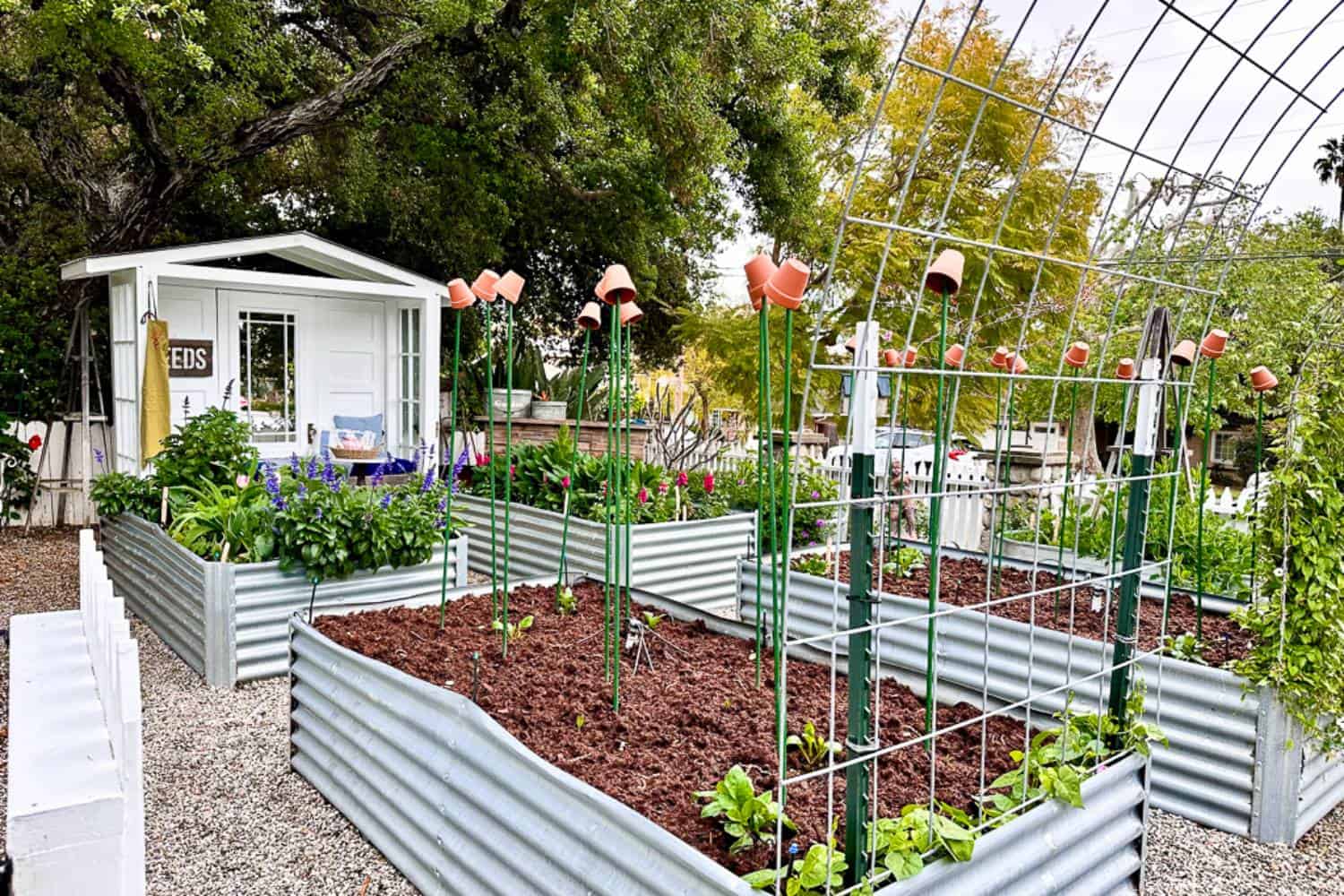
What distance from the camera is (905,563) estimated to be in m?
4.29

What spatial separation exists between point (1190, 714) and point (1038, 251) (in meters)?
6.73

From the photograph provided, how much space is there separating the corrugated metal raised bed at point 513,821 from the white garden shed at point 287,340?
4315 mm

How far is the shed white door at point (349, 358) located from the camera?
7.46 meters

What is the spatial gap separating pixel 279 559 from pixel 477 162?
536 centimetres

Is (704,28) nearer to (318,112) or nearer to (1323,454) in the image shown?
(318,112)

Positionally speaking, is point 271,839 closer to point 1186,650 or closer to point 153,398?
point 1186,650

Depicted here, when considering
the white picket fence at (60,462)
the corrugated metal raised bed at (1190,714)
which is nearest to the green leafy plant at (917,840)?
the corrugated metal raised bed at (1190,714)

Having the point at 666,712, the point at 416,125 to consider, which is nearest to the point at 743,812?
the point at 666,712

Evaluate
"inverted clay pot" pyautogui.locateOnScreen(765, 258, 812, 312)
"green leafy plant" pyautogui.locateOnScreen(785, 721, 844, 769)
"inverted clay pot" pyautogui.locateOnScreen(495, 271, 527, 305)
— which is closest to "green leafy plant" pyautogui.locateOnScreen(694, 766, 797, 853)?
"green leafy plant" pyautogui.locateOnScreen(785, 721, 844, 769)

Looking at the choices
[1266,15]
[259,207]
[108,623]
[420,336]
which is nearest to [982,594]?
[1266,15]

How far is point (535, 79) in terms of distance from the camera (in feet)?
24.2

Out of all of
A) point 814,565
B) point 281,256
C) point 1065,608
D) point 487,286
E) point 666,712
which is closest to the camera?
point 666,712

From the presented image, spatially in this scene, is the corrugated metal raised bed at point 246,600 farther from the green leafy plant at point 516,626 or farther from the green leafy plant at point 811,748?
the green leafy plant at point 811,748

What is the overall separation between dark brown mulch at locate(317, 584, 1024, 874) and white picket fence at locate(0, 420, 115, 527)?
538 cm
